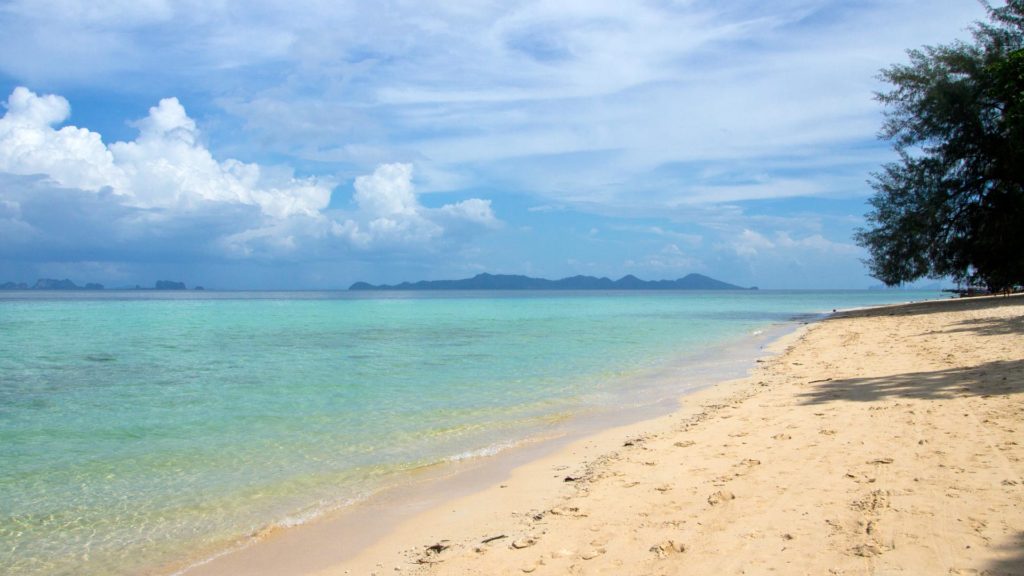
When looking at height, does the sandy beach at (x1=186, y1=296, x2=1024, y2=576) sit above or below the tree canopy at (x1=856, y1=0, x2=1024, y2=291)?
below

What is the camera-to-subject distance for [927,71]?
1257 inches

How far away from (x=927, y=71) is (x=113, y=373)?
38.2 meters

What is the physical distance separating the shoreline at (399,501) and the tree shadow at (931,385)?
8.63 feet

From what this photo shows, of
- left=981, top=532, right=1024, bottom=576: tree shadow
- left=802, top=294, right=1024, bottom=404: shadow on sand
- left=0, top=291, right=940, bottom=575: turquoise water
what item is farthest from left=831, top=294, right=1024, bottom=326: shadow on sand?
left=981, top=532, right=1024, bottom=576: tree shadow

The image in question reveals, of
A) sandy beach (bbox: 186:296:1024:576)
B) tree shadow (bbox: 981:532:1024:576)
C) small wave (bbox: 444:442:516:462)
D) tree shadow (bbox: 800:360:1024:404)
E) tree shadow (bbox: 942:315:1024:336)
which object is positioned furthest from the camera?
tree shadow (bbox: 942:315:1024:336)

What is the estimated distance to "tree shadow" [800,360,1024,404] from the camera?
30.7 feet

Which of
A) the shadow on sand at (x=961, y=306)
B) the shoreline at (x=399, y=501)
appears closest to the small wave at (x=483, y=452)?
the shoreline at (x=399, y=501)

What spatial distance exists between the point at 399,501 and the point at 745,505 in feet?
12.0

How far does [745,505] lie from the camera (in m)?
5.38

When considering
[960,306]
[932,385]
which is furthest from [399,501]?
[960,306]

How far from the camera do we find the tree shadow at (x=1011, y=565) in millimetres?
3704

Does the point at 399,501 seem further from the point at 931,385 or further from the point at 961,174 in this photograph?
the point at 961,174

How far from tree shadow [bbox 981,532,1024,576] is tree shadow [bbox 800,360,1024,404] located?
597 cm

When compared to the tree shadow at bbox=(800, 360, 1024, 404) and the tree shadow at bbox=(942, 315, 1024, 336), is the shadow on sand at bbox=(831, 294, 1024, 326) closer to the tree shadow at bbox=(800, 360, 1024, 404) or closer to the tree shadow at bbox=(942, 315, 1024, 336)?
the tree shadow at bbox=(942, 315, 1024, 336)
